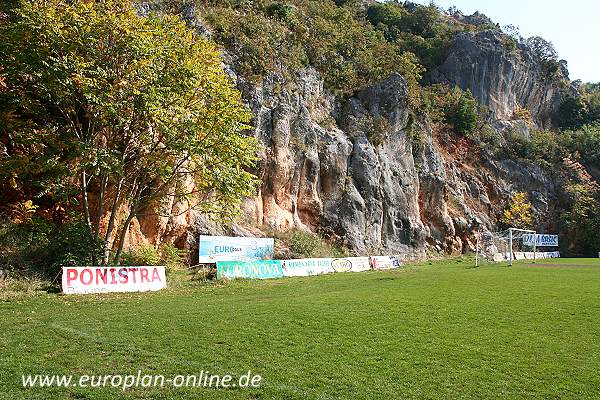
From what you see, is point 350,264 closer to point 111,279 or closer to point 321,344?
point 111,279

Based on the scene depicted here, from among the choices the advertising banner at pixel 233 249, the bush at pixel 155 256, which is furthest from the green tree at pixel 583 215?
the bush at pixel 155 256

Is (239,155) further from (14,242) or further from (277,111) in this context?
(277,111)

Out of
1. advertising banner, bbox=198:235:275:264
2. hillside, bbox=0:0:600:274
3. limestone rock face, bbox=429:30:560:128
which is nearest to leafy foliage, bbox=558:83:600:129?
hillside, bbox=0:0:600:274

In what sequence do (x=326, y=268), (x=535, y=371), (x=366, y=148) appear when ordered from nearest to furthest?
(x=535, y=371), (x=326, y=268), (x=366, y=148)

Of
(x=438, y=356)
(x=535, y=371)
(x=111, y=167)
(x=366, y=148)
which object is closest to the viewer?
(x=535, y=371)

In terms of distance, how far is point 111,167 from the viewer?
63.5 feet

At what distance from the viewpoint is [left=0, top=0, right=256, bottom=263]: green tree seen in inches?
752

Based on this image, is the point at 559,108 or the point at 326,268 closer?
the point at 326,268

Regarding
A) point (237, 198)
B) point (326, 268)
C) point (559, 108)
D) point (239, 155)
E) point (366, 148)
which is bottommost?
point (326, 268)

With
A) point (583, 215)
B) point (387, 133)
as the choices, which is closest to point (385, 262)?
point (387, 133)

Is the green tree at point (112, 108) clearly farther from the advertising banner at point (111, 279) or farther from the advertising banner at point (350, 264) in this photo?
the advertising banner at point (350, 264)

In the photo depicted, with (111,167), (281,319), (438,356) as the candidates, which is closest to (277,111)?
(111,167)

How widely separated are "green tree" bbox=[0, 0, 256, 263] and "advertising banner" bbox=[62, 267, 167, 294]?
2490 millimetres

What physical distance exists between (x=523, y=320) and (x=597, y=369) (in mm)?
4455
